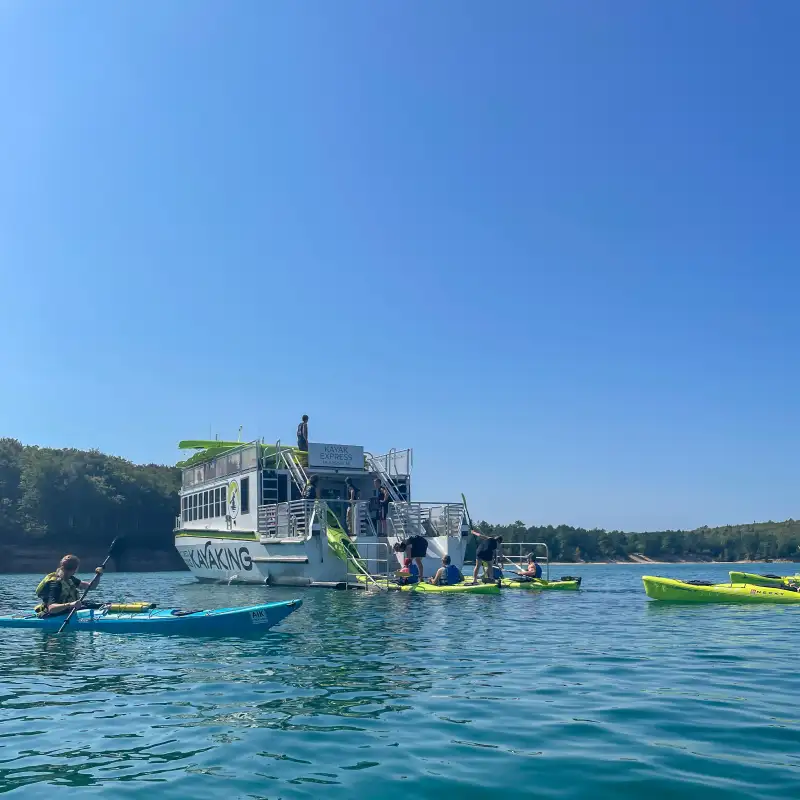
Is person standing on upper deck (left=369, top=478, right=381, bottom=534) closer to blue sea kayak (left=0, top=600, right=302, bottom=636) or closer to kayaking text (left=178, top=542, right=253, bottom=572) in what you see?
kayaking text (left=178, top=542, right=253, bottom=572)

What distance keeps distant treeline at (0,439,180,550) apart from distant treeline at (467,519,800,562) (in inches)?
1569

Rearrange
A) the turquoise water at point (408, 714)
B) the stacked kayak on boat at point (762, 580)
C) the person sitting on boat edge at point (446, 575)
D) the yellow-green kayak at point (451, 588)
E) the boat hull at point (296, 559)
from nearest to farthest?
1. the turquoise water at point (408, 714)
2. the yellow-green kayak at point (451, 588)
3. the person sitting on boat edge at point (446, 575)
4. the stacked kayak on boat at point (762, 580)
5. the boat hull at point (296, 559)

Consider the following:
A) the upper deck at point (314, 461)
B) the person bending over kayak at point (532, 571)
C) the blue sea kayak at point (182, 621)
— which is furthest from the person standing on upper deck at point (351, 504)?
the blue sea kayak at point (182, 621)

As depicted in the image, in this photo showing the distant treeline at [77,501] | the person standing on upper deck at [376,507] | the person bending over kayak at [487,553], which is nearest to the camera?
the person bending over kayak at [487,553]

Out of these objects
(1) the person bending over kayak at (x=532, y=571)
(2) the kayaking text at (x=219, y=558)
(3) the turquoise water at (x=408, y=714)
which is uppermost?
(2) the kayaking text at (x=219, y=558)

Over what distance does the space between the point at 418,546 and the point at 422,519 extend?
10.2 ft

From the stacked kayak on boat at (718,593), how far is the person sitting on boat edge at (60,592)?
48.6 feet

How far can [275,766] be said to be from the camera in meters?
6.50

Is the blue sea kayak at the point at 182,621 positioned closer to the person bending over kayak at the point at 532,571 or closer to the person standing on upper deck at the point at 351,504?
the person standing on upper deck at the point at 351,504

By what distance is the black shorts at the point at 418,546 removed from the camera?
26.3m

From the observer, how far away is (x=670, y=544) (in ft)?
333

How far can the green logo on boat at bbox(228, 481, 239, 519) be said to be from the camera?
33625mm

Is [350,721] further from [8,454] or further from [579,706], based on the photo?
[8,454]

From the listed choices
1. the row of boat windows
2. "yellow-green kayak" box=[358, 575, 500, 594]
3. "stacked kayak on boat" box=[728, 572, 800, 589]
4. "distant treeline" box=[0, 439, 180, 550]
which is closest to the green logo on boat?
the row of boat windows
